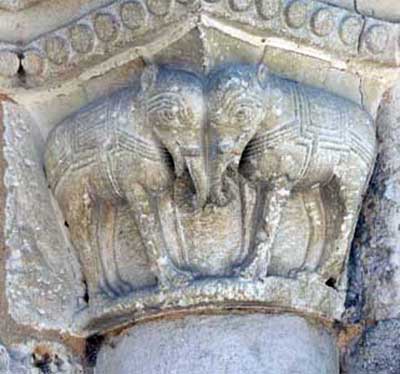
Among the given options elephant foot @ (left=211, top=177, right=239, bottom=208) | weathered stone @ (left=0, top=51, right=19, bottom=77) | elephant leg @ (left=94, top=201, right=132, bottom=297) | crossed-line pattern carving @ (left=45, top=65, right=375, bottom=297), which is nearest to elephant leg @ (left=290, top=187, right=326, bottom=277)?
crossed-line pattern carving @ (left=45, top=65, right=375, bottom=297)

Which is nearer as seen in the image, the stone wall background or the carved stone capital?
the carved stone capital

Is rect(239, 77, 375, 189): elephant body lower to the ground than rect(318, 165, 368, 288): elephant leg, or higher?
higher

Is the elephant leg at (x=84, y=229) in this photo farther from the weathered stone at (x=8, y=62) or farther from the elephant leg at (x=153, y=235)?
the weathered stone at (x=8, y=62)

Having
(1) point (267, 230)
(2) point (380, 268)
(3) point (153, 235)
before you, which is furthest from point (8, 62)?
(2) point (380, 268)

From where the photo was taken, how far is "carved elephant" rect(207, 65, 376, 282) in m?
2.01

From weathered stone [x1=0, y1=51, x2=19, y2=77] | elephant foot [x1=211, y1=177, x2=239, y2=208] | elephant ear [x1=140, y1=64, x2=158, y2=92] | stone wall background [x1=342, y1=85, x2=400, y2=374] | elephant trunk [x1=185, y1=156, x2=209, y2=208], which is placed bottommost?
stone wall background [x1=342, y1=85, x2=400, y2=374]

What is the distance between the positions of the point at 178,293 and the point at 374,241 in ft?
1.00

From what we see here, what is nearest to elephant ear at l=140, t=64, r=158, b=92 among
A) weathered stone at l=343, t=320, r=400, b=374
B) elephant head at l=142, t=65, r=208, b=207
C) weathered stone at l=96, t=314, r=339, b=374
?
elephant head at l=142, t=65, r=208, b=207

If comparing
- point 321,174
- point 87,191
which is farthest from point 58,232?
point 321,174

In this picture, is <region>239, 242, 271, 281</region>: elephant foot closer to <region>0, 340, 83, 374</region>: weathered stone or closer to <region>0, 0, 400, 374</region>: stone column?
<region>0, 0, 400, 374</region>: stone column

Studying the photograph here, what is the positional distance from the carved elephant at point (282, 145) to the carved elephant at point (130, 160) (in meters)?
0.04

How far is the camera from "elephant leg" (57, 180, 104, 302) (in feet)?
7.04

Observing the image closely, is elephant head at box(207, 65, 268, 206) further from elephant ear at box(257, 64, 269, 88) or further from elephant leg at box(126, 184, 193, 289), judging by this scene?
elephant leg at box(126, 184, 193, 289)

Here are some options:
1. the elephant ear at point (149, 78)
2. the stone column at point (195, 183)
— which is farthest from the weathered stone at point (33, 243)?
the elephant ear at point (149, 78)
